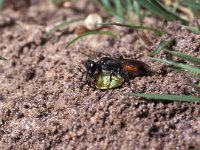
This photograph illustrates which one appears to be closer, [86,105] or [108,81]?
[86,105]

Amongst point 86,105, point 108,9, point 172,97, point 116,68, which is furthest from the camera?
point 108,9

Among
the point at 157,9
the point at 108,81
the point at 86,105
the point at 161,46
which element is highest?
the point at 157,9

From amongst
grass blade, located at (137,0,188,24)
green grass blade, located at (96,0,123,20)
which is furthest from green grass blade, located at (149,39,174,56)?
green grass blade, located at (96,0,123,20)

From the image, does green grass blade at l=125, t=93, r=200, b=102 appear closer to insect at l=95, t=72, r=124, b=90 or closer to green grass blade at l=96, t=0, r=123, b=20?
insect at l=95, t=72, r=124, b=90

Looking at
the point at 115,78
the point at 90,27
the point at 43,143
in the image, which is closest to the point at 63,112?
the point at 43,143

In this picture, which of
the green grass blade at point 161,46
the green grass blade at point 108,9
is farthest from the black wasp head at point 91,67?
the green grass blade at point 108,9

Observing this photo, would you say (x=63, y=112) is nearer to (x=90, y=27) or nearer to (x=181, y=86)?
(x=181, y=86)

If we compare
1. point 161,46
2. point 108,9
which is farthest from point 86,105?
point 108,9

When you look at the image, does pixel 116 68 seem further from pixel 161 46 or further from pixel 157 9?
pixel 157 9
